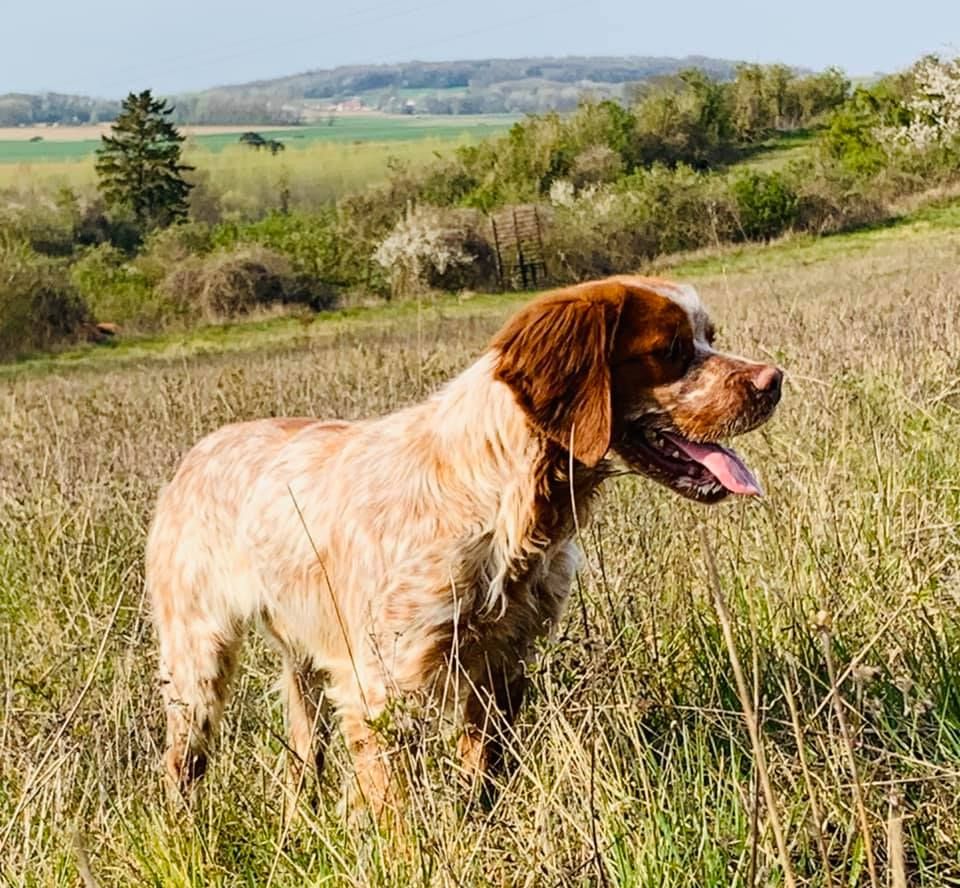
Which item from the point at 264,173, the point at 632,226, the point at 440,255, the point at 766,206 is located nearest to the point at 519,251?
the point at 440,255

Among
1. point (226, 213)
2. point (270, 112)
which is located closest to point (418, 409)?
point (226, 213)

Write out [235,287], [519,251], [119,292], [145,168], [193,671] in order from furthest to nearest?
[145,168] < [519,251] < [119,292] < [235,287] < [193,671]

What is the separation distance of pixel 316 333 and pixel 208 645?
21846 mm

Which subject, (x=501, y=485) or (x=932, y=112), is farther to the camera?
(x=932, y=112)

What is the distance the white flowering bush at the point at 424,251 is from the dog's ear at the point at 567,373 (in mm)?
29268

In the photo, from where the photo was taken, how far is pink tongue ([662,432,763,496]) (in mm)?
3344

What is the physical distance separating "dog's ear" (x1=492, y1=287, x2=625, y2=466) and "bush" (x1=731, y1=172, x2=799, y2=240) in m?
31.1

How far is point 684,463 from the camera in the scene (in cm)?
343

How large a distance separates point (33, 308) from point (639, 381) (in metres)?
28.7

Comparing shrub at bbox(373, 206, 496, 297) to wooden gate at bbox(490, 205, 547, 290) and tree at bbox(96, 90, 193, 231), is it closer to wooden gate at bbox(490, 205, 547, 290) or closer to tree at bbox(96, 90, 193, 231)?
wooden gate at bbox(490, 205, 547, 290)

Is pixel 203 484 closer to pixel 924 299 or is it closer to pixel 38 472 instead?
pixel 38 472

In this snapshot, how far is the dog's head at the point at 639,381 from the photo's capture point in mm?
3189

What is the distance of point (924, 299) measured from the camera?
Answer: 10305mm

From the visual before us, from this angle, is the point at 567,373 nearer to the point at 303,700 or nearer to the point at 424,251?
the point at 303,700
